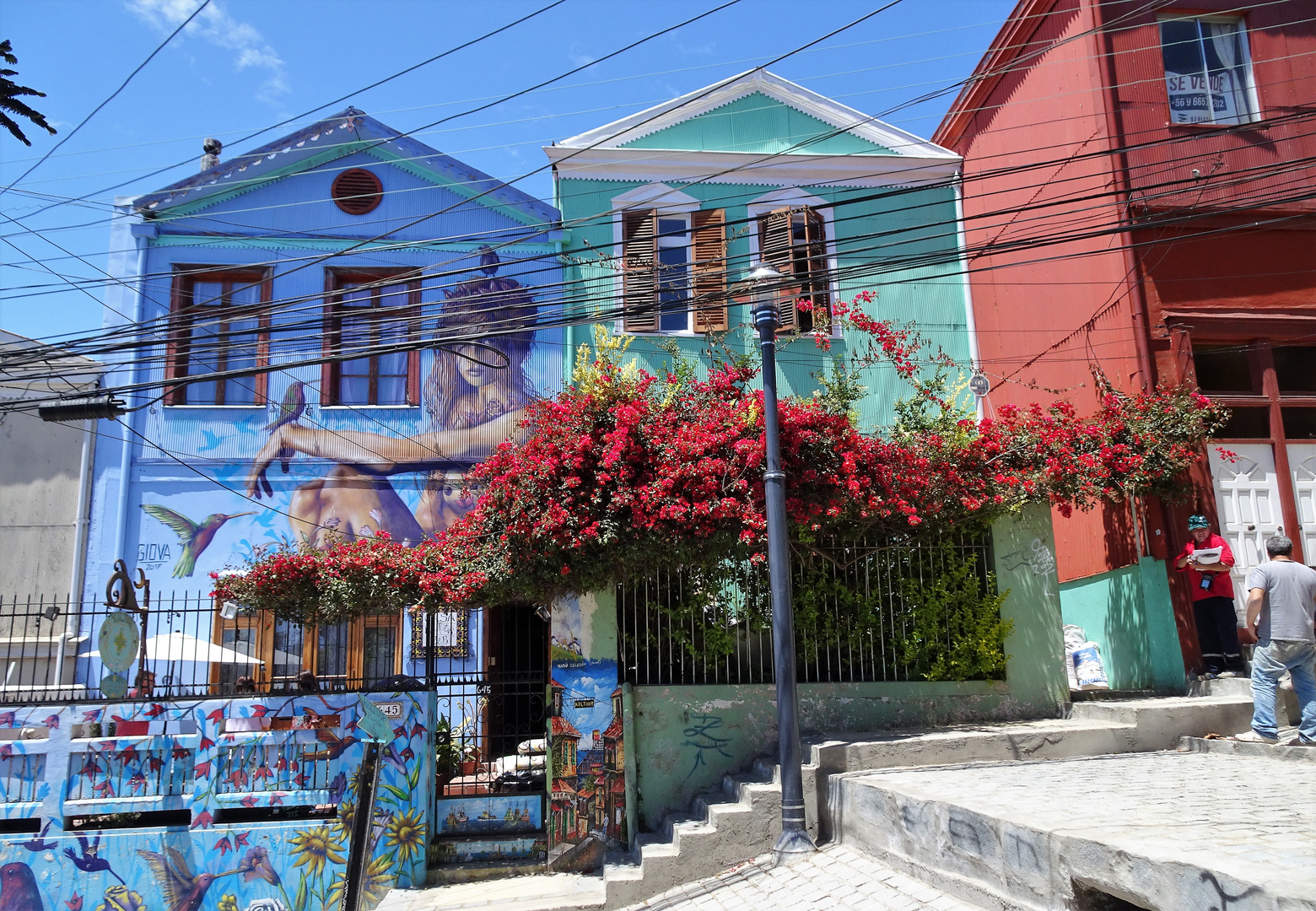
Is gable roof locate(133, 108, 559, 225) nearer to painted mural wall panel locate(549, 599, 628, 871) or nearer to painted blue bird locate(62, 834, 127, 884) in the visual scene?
painted mural wall panel locate(549, 599, 628, 871)

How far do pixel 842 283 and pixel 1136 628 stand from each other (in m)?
6.65

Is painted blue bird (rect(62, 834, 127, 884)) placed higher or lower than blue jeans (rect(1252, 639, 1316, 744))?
lower

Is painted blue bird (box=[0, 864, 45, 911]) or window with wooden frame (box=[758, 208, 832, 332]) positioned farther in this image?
window with wooden frame (box=[758, 208, 832, 332])

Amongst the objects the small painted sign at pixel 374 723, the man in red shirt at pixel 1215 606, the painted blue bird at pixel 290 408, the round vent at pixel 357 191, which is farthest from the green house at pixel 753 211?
the small painted sign at pixel 374 723

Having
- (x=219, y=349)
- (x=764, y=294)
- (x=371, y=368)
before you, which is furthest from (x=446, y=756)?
(x=219, y=349)

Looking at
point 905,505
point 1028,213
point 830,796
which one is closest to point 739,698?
point 830,796

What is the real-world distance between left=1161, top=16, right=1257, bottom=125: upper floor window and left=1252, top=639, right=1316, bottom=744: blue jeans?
26.3 ft

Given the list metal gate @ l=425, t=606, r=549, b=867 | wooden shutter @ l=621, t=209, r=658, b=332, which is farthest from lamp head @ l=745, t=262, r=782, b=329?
wooden shutter @ l=621, t=209, r=658, b=332

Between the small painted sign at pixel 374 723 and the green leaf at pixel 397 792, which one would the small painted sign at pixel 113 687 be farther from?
the green leaf at pixel 397 792

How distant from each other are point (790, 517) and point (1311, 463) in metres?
7.62

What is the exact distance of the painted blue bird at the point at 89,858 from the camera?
8836mm

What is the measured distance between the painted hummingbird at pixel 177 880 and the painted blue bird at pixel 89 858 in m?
0.36

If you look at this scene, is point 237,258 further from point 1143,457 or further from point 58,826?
point 1143,457

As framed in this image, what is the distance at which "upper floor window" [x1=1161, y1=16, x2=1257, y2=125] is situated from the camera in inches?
484
